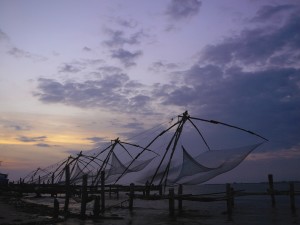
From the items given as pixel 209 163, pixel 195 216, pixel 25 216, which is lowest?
pixel 195 216

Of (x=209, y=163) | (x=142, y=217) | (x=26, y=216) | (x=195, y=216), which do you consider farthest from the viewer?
(x=195, y=216)

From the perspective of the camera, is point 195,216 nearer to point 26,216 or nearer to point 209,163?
point 209,163

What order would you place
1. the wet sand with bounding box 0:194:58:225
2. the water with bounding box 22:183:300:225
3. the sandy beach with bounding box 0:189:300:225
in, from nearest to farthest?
the wet sand with bounding box 0:194:58:225
the sandy beach with bounding box 0:189:300:225
the water with bounding box 22:183:300:225

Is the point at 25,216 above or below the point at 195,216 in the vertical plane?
above

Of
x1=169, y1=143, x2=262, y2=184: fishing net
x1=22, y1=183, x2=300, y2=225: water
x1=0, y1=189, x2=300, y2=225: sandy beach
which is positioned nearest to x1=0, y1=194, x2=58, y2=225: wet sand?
x1=0, y1=189, x2=300, y2=225: sandy beach

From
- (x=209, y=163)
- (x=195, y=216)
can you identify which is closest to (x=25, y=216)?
(x=209, y=163)

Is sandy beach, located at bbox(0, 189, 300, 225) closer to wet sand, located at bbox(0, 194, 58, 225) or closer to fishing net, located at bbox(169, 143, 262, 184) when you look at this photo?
wet sand, located at bbox(0, 194, 58, 225)

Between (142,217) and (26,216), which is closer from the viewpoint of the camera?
(26,216)

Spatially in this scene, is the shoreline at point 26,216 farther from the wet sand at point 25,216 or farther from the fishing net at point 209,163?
the fishing net at point 209,163

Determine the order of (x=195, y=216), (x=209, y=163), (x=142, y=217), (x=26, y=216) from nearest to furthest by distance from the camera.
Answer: (x=26, y=216), (x=209, y=163), (x=142, y=217), (x=195, y=216)

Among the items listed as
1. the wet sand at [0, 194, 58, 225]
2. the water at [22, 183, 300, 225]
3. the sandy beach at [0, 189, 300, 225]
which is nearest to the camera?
the wet sand at [0, 194, 58, 225]

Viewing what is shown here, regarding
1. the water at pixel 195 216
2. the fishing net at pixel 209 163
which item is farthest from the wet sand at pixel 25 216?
the fishing net at pixel 209 163

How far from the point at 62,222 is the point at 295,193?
46.2 feet

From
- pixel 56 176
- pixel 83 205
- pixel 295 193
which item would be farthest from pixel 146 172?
pixel 56 176
